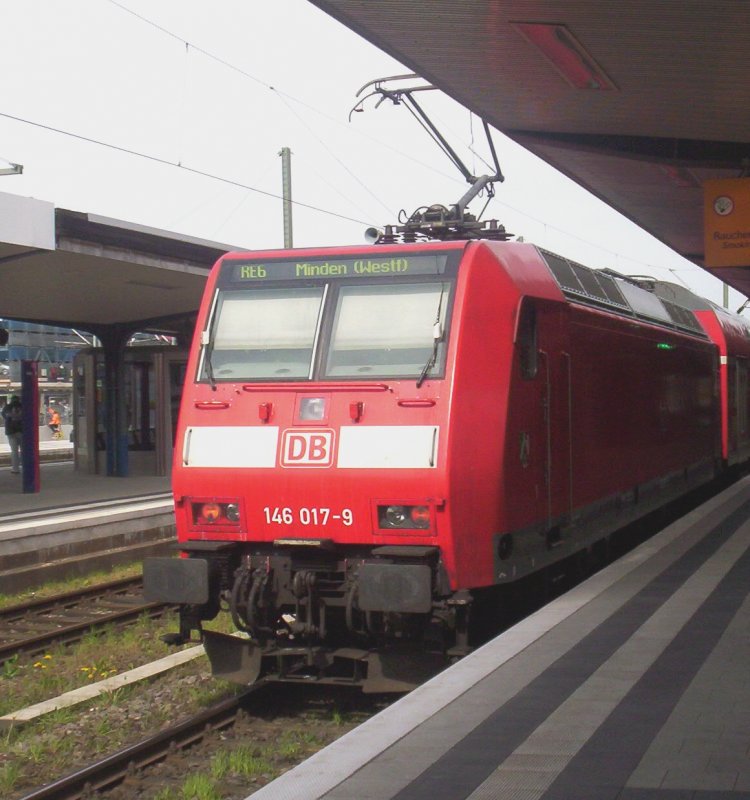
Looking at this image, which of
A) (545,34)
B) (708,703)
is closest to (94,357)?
(545,34)

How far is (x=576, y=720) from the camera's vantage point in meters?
5.35

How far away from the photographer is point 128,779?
634 centimetres

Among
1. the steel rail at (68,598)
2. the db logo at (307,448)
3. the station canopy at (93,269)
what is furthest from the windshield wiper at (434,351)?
the station canopy at (93,269)

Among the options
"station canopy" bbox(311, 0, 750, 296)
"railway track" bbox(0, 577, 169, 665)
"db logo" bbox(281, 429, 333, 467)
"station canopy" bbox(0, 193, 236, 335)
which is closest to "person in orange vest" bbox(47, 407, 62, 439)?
"station canopy" bbox(0, 193, 236, 335)

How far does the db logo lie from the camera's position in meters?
7.48

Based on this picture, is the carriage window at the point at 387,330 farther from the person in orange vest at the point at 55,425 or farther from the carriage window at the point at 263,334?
the person in orange vest at the point at 55,425

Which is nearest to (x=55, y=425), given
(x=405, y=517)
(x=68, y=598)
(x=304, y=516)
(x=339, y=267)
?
(x=68, y=598)

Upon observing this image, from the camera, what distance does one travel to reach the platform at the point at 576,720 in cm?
449

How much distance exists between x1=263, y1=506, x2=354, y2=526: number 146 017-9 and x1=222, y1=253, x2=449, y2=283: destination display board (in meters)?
1.68

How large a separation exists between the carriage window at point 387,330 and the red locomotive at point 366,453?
1 cm

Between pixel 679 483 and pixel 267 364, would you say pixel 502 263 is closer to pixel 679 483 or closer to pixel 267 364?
pixel 267 364

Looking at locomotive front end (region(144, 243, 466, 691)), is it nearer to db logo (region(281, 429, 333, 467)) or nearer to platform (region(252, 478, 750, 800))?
db logo (region(281, 429, 333, 467))

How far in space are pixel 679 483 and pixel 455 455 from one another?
24.5 ft

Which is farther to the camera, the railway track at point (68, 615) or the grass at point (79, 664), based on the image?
the railway track at point (68, 615)
